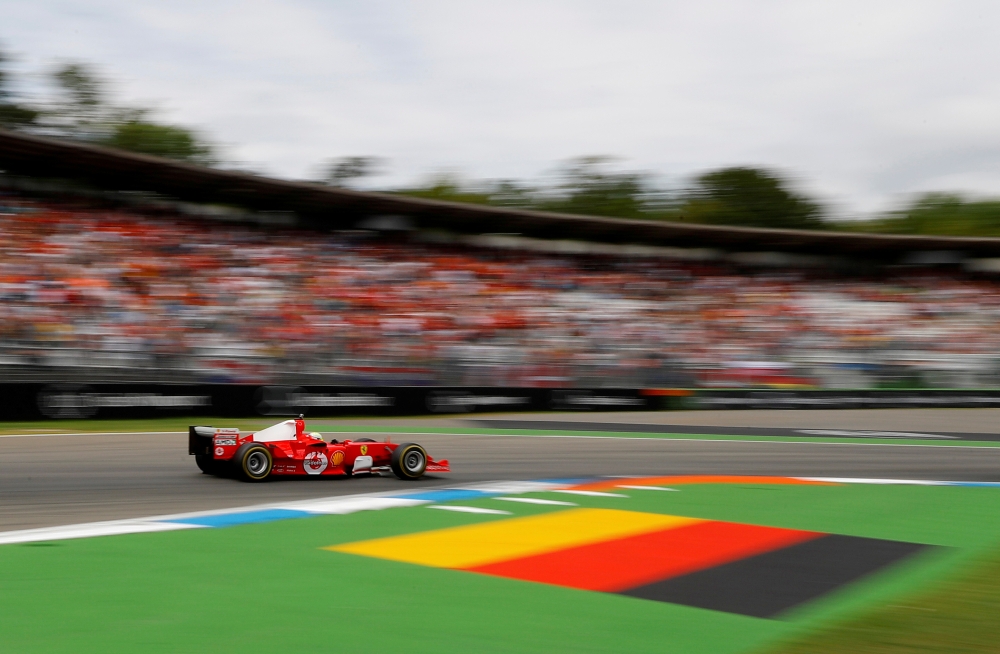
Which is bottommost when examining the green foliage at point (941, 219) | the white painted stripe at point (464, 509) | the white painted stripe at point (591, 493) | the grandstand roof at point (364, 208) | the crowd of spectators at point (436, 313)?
the white painted stripe at point (591, 493)

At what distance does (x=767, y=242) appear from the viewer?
Result: 25859mm

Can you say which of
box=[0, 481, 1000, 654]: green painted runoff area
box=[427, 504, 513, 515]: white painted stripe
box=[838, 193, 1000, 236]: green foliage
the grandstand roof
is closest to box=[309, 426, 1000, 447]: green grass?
box=[427, 504, 513, 515]: white painted stripe

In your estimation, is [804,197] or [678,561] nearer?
[678,561]

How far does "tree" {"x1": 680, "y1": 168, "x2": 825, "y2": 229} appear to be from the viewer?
3288 cm

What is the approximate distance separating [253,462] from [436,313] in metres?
11.4

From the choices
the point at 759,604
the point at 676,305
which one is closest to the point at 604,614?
the point at 759,604

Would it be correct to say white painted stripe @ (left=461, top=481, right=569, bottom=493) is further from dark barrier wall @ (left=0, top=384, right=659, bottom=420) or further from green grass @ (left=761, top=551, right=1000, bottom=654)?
dark barrier wall @ (left=0, top=384, right=659, bottom=420)

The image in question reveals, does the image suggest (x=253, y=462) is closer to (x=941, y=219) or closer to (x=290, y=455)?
(x=290, y=455)

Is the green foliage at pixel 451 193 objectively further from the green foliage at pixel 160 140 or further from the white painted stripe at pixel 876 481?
the white painted stripe at pixel 876 481

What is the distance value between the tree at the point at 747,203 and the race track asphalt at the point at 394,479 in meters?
17.1

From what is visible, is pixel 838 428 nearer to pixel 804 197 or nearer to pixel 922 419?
pixel 922 419

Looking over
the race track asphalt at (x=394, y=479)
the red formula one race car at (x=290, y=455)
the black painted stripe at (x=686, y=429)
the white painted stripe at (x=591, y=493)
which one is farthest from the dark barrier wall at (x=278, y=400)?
the white painted stripe at (x=591, y=493)

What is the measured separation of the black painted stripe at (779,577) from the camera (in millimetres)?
4469

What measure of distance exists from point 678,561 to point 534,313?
15.2 m
